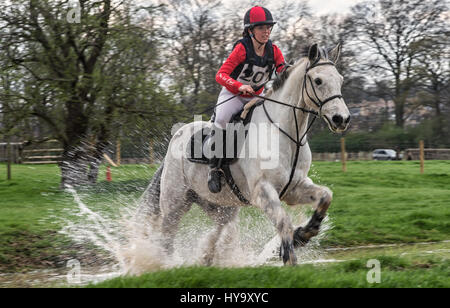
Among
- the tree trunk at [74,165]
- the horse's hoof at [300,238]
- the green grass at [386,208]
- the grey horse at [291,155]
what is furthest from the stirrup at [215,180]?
the tree trunk at [74,165]

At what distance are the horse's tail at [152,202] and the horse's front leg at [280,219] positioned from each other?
2.32 m

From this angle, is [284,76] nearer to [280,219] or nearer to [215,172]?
[215,172]

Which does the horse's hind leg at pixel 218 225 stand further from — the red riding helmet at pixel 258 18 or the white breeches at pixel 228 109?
the red riding helmet at pixel 258 18

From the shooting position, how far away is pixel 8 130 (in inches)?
525

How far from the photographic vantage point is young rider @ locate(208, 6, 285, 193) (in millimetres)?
5832

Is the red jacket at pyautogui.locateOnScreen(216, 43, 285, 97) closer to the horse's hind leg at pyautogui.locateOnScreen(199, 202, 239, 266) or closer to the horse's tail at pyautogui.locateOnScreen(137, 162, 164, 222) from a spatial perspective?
the horse's hind leg at pyautogui.locateOnScreen(199, 202, 239, 266)

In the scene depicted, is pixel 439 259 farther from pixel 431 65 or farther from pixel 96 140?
pixel 431 65

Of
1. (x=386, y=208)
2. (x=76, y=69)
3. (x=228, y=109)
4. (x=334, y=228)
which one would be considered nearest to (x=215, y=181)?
(x=228, y=109)

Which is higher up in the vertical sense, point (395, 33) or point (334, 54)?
point (395, 33)

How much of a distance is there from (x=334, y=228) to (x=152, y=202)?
368 centimetres

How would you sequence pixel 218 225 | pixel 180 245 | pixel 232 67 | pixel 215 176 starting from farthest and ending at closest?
pixel 180 245 → pixel 218 225 → pixel 215 176 → pixel 232 67

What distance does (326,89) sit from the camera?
518 centimetres
